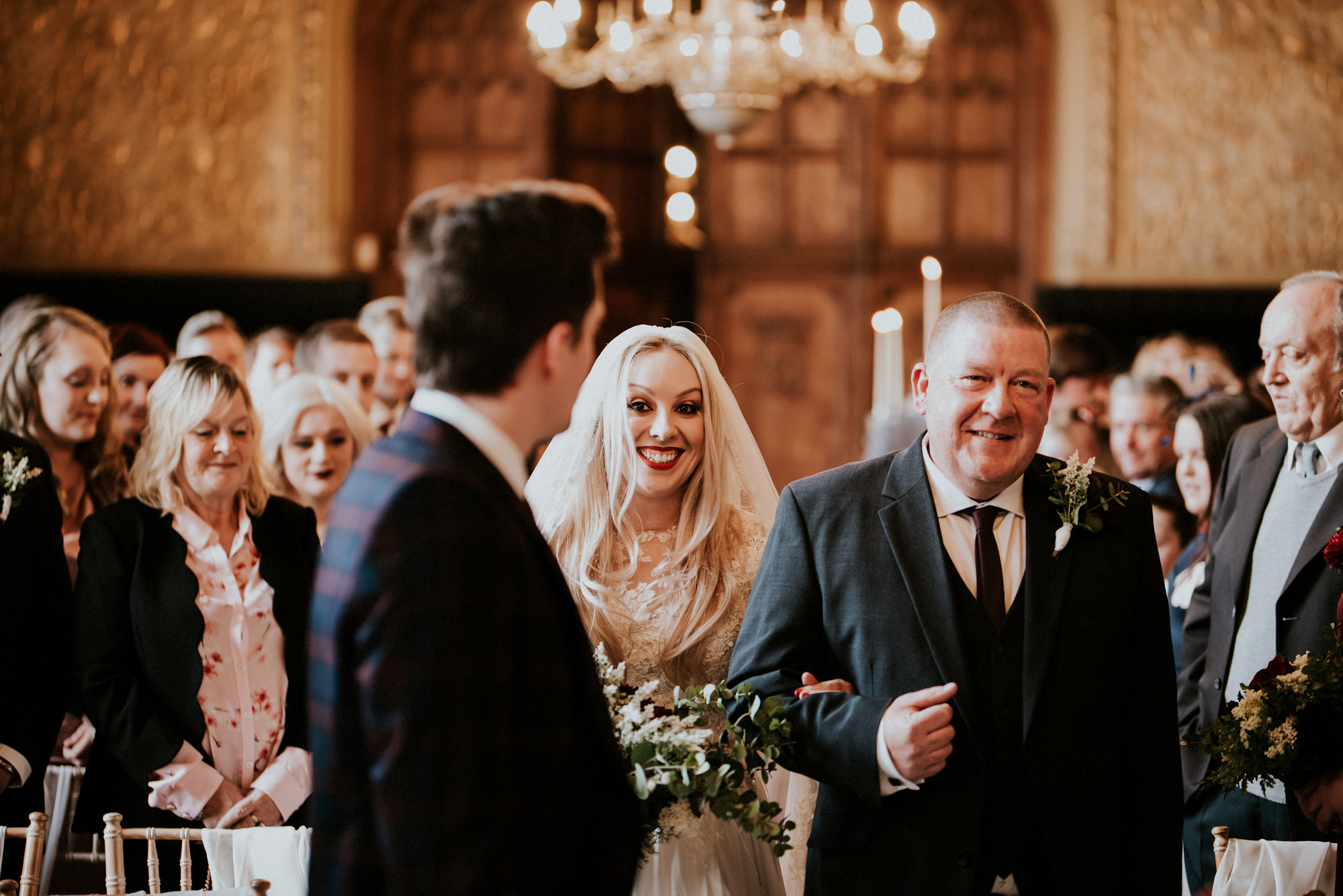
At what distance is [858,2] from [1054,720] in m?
4.95

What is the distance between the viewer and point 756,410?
934 cm

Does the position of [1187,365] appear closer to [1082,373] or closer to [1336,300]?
[1082,373]

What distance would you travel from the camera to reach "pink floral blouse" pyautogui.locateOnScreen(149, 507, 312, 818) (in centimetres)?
331

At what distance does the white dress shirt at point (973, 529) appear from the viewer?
250 centimetres

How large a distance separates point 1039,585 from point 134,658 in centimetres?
238

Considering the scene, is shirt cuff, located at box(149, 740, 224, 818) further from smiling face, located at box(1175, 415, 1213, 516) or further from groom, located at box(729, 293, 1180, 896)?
smiling face, located at box(1175, 415, 1213, 516)

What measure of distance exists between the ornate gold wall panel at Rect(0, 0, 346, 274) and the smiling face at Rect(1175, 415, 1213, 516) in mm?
6165

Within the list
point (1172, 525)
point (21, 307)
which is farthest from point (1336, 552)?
point (21, 307)

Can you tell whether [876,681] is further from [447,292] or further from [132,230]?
[132,230]

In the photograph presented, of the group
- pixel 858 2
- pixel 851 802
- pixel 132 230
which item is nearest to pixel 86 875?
pixel 851 802

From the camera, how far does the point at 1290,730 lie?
2.76 metres

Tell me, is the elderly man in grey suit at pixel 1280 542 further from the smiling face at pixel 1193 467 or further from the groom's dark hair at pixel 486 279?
the groom's dark hair at pixel 486 279

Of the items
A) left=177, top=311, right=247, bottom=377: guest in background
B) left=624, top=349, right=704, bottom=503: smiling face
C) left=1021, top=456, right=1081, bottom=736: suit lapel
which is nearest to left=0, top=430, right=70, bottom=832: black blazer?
left=624, top=349, right=704, bottom=503: smiling face

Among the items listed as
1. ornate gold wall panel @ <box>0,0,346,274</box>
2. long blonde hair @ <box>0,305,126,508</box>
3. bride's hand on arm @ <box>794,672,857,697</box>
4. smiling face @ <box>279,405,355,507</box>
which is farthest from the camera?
ornate gold wall panel @ <box>0,0,346,274</box>
